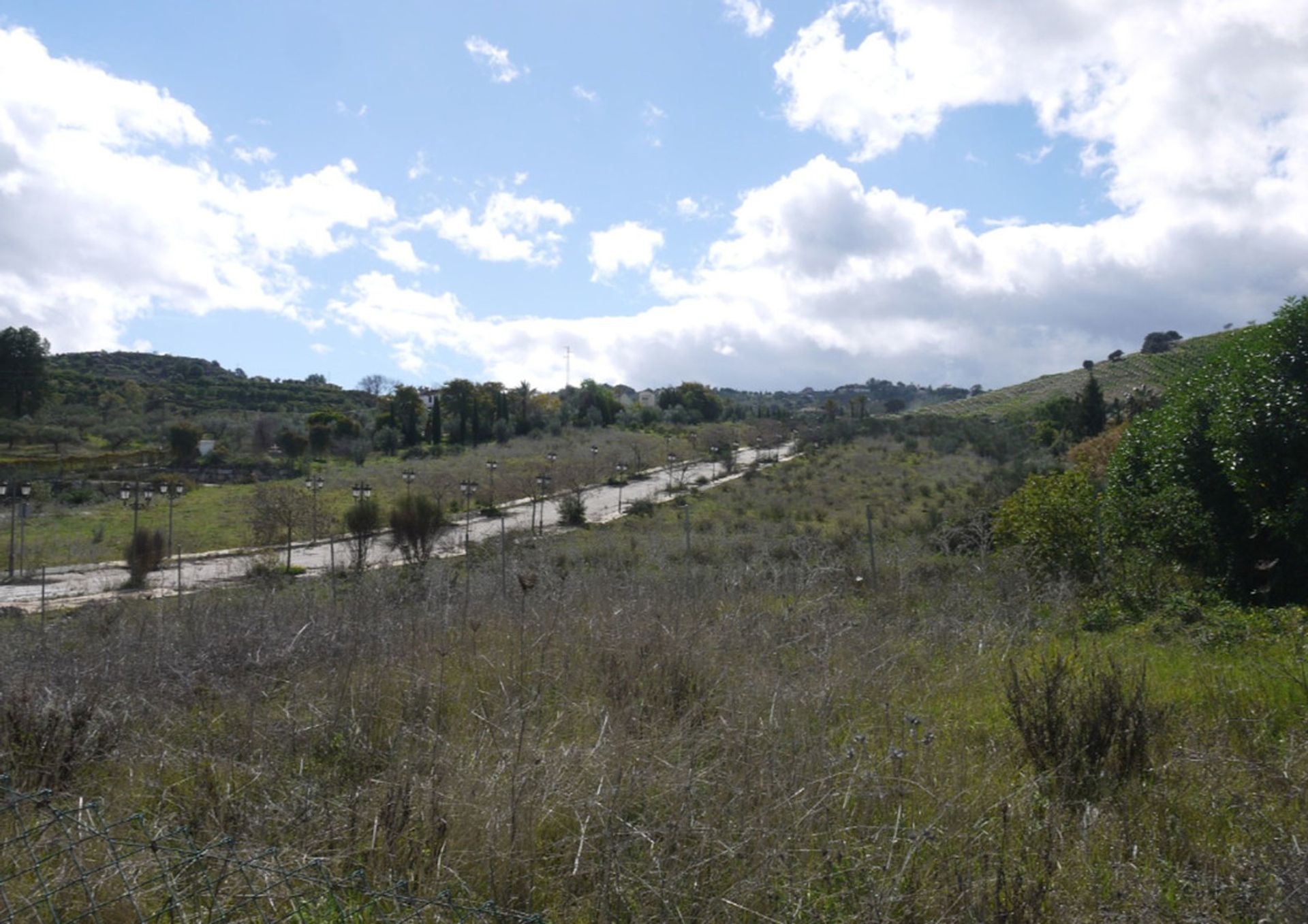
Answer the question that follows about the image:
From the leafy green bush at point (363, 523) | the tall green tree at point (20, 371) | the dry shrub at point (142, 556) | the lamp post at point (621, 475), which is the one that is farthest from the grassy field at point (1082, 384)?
the tall green tree at point (20, 371)

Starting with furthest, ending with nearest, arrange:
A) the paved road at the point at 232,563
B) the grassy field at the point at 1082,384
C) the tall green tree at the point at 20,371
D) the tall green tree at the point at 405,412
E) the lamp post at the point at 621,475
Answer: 1. the grassy field at the point at 1082,384
2. the tall green tree at the point at 405,412
3. the tall green tree at the point at 20,371
4. the lamp post at the point at 621,475
5. the paved road at the point at 232,563

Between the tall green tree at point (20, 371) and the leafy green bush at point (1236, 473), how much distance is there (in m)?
54.1

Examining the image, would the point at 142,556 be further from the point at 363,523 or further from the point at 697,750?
the point at 697,750

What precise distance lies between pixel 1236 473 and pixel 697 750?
9236 mm

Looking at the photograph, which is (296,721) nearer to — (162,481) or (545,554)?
(545,554)

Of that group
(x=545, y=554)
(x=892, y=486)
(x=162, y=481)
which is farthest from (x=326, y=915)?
(x=162, y=481)

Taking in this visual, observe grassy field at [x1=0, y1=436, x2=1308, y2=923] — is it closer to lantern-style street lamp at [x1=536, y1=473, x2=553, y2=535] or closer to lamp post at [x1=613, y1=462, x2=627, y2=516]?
lantern-style street lamp at [x1=536, y1=473, x2=553, y2=535]

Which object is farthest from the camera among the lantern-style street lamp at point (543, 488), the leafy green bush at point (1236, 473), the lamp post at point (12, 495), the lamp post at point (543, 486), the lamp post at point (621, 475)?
the lamp post at point (621, 475)

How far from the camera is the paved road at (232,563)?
18484 millimetres

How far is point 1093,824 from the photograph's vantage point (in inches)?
142

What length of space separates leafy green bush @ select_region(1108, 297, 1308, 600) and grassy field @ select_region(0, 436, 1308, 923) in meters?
2.87

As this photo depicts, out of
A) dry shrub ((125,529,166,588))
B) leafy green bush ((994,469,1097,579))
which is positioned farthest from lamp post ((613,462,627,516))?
leafy green bush ((994,469,1097,579))

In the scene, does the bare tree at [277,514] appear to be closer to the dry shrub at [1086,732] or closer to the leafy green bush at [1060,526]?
the leafy green bush at [1060,526]

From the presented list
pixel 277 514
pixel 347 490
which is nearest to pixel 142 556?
pixel 277 514
